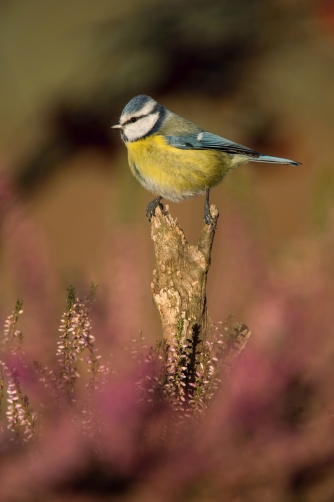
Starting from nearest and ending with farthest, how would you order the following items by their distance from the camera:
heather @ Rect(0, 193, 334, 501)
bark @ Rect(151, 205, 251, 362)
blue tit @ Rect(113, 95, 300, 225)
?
heather @ Rect(0, 193, 334, 501), bark @ Rect(151, 205, 251, 362), blue tit @ Rect(113, 95, 300, 225)

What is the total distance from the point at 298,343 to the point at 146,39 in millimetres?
1181

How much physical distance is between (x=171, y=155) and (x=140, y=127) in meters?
0.08

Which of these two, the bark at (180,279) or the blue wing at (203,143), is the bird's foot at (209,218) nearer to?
the bark at (180,279)

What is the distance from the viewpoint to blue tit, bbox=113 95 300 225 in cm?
105

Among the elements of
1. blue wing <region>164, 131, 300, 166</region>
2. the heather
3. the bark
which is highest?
blue wing <region>164, 131, 300, 166</region>

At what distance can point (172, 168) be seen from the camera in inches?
42.0

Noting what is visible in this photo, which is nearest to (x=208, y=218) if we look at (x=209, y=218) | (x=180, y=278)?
(x=209, y=218)

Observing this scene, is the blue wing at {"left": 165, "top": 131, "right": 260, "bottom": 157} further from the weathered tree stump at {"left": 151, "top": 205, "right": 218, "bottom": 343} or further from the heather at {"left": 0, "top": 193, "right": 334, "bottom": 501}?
the heather at {"left": 0, "top": 193, "right": 334, "bottom": 501}

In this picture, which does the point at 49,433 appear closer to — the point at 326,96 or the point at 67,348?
the point at 67,348

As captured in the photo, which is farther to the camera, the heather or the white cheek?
the white cheek

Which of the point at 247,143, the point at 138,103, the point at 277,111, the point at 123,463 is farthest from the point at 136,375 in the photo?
the point at 277,111

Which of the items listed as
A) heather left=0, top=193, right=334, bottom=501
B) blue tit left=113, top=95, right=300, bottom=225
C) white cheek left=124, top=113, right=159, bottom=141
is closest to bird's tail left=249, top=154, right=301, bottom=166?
blue tit left=113, top=95, right=300, bottom=225

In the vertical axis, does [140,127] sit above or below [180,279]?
above

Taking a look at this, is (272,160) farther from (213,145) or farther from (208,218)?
(208,218)
